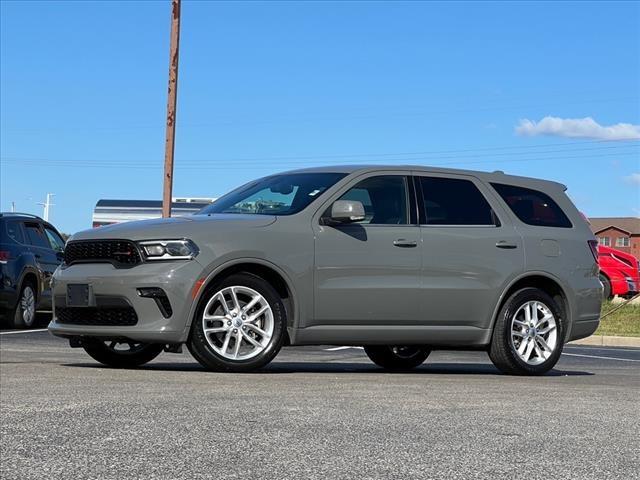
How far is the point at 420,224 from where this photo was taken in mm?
9539

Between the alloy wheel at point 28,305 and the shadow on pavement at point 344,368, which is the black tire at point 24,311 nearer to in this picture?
the alloy wheel at point 28,305

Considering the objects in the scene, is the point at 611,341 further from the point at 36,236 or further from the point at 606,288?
the point at 606,288

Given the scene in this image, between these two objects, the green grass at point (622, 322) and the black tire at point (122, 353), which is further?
the green grass at point (622, 322)

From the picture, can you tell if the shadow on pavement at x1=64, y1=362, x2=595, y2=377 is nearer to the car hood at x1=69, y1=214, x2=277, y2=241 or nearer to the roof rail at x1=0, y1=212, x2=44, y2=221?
the car hood at x1=69, y1=214, x2=277, y2=241

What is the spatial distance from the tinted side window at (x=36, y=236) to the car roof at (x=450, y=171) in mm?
8680

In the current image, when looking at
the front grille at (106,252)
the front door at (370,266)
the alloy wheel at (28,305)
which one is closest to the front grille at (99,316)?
the front grille at (106,252)

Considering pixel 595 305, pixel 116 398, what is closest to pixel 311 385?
pixel 116 398

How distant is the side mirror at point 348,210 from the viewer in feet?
29.2

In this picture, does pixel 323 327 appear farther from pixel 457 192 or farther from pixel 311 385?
pixel 457 192

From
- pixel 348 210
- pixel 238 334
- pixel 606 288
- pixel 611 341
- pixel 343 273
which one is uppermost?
pixel 348 210

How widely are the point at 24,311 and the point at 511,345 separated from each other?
9653 millimetres

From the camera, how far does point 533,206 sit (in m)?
10.3

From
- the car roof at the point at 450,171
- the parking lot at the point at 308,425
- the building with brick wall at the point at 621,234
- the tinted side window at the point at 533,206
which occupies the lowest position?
the parking lot at the point at 308,425

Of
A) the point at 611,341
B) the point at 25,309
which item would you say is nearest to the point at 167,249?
the point at 25,309
